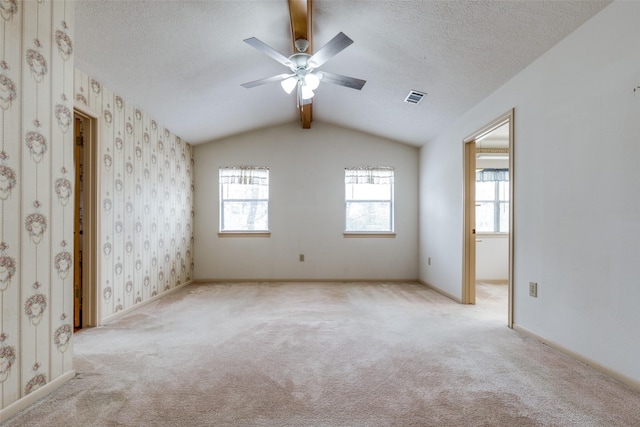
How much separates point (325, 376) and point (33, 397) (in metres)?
1.57

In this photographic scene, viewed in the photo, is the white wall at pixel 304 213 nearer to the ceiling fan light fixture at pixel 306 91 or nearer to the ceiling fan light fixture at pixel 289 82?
the ceiling fan light fixture at pixel 306 91

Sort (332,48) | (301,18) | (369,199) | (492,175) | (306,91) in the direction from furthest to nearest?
(492,175) → (369,199) → (306,91) → (301,18) → (332,48)

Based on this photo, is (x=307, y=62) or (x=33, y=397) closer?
(x=33, y=397)

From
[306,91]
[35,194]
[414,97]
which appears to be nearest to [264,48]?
[306,91]

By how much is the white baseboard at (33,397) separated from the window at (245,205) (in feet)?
11.9

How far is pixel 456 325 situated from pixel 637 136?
2003 millimetres

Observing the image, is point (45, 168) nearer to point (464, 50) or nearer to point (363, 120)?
point (464, 50)

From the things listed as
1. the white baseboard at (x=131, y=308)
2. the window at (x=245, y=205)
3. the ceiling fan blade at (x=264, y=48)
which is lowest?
A: the white baseboard at (x=131, y=308)

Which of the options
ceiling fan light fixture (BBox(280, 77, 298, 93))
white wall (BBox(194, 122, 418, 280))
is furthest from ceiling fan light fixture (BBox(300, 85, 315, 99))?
white wall (BBox(194, 122, 418, 280))

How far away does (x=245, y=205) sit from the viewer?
18.1 feet

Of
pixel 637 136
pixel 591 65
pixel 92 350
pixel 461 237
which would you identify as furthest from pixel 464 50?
pixel 92 350

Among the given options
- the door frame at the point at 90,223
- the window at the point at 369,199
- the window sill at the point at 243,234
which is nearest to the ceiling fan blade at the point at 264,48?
the door frame at the point at 90,223

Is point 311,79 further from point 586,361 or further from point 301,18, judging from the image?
point 586,361

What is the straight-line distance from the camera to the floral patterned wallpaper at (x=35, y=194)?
1.58 m
